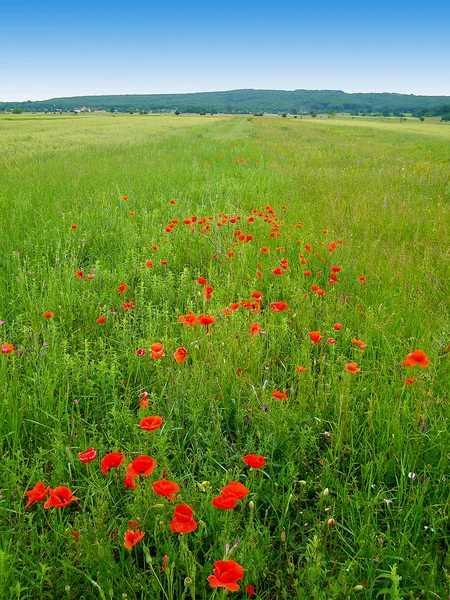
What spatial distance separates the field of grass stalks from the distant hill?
13063 cm

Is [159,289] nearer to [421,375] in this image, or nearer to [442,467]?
[421,375]

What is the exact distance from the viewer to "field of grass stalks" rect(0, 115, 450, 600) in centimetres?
129

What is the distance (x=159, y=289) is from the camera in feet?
10.7

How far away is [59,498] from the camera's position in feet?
3.89

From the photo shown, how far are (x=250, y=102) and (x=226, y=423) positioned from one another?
631ft

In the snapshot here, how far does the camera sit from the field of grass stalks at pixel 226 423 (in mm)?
1294

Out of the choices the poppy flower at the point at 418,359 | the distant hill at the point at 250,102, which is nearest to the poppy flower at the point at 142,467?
the poppy flower at the point at 418,359

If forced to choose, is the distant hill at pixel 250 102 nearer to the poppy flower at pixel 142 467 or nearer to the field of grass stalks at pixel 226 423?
the field of grass stalks at pixel 226 423

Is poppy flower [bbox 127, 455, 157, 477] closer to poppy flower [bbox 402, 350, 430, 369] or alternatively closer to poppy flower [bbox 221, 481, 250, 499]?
poppy flower [bbox 221, 481, 250, 499]

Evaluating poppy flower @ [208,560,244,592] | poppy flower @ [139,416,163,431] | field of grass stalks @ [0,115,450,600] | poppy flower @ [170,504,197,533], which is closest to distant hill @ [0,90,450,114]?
field of grass stalks @ [0,115,450,600]

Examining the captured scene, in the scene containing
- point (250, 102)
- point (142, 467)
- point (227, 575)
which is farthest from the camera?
point (250, 102)

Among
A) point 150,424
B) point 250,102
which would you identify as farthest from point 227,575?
point 250,102

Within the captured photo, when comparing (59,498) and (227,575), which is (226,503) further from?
(59,498)

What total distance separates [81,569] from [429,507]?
3.87 ft
